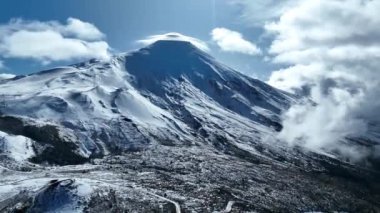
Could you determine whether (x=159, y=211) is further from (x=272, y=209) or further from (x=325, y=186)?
(x=325, y=186)

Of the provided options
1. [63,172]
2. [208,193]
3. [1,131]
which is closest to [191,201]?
[208,193]

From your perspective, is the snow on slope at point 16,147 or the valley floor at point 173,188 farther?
the snow on slope at point 16,147

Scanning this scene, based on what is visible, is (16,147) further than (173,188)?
Yes

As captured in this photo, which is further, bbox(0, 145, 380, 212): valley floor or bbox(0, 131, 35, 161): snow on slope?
bbox(0, 131, 35, 161): snow on slope

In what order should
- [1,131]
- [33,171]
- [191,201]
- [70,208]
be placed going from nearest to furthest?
[70,208] → [191,201] → [33,171] → [1,131]

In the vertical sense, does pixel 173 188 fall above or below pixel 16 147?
below

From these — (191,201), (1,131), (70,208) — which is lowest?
(70,208)

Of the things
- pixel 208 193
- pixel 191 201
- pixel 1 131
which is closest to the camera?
pixel 191 201

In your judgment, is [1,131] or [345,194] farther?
[1,131]

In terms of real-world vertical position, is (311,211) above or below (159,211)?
above
